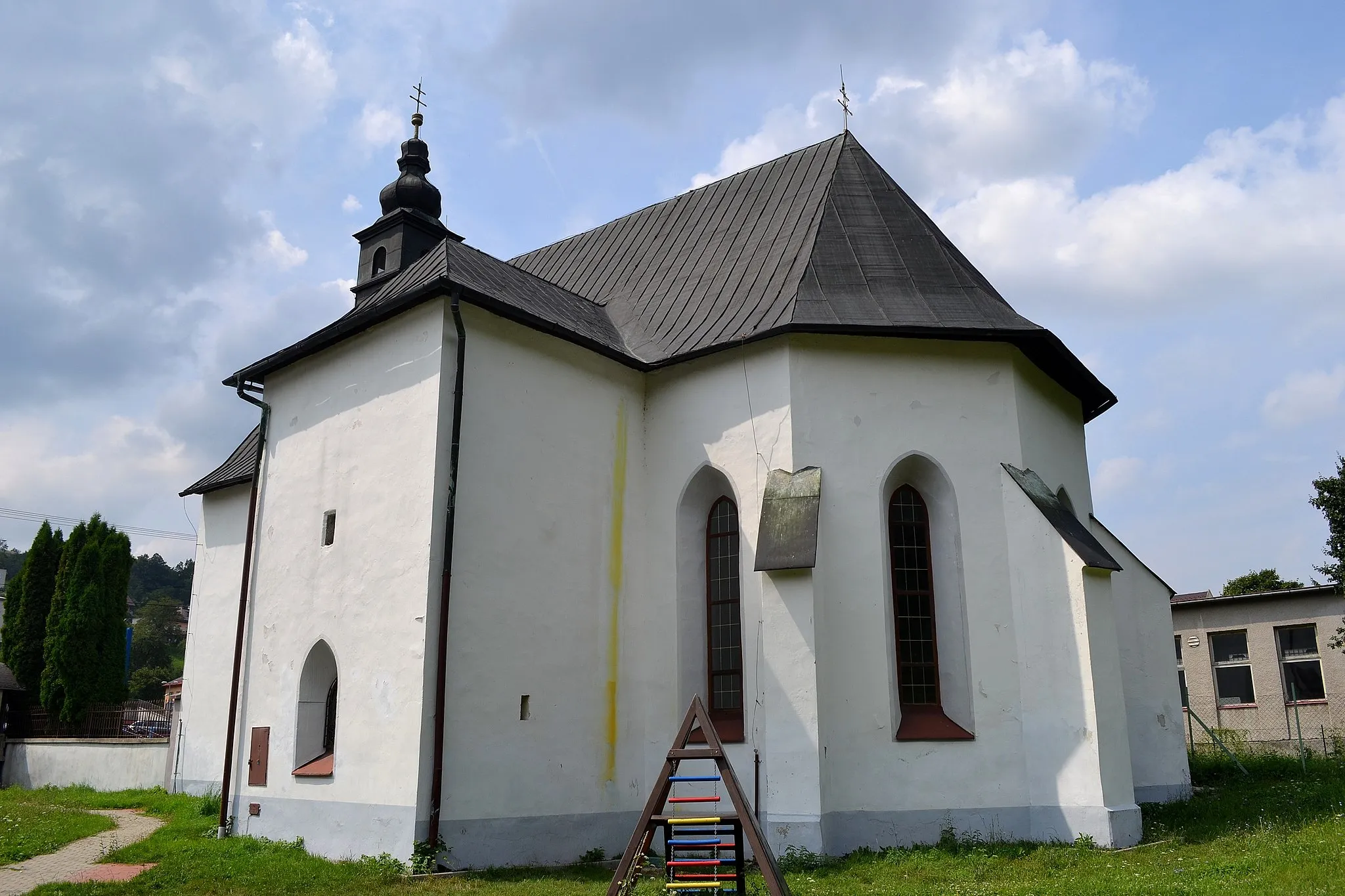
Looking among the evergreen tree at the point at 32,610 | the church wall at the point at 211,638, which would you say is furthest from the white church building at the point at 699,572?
the evergreen tree at the point at 32,610

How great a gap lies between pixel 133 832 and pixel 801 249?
1212cm

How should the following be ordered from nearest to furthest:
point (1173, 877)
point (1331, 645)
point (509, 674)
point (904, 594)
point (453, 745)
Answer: point (1173, 877) < point (453, 745) < point (509, 674) < point (904, 594) < point (1331, 645)

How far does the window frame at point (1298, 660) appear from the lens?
2300 cm

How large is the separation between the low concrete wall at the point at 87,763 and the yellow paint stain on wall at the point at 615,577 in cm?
1065

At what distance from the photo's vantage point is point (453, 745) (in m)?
10.7

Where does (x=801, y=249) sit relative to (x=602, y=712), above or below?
above

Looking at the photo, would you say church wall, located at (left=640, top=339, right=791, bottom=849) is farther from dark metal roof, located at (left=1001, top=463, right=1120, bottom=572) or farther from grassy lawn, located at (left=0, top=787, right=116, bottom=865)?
grassy lawn, located at (left=0, top=787, right=116, bottom=865)

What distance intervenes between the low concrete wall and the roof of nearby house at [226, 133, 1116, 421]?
8.86 m

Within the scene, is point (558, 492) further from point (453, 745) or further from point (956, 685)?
point (956, 685)

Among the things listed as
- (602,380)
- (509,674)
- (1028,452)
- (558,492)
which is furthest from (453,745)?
(1028,452)

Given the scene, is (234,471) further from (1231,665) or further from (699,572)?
(1231,665)

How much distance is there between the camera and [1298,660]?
23.5m

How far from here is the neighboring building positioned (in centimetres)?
2278

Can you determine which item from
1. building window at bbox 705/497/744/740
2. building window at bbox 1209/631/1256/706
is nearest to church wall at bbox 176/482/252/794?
building window at bbox 705/497/744/740
